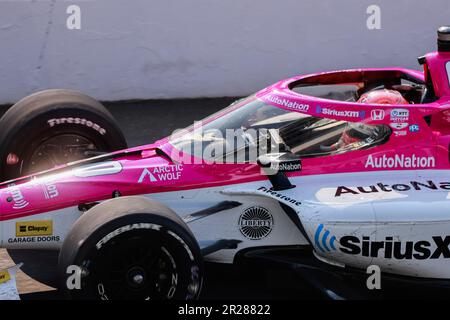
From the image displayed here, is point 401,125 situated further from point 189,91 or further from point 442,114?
point 189,91

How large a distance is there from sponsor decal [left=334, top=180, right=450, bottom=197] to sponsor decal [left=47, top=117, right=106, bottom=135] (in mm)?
2108

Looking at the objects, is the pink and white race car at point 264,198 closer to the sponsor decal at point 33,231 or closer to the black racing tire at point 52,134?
the sponsor decal at point 33,231

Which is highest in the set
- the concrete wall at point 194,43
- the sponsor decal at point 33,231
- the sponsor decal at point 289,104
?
the concrete wall at point 194,43

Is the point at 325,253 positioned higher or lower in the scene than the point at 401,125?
lower

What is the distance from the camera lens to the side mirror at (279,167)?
5.21 m

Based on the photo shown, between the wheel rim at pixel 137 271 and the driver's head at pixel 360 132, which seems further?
the driver's head at pixel 360 132

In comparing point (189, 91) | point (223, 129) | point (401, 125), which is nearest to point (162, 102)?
point (189, 91)

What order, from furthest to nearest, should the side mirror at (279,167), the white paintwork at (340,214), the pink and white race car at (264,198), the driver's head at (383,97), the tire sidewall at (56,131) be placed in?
1. the tire sidewall at (56,131)
2. the driver's head at (383,97)
3. the side mirror at (279,167)
4. the white paintwork at (340,214)
5. the pink and white race car at (264,198)

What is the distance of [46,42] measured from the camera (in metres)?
9.43

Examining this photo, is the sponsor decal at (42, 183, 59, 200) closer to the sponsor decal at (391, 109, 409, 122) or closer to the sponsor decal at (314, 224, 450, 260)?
the sponsor decal at (314, 224, 450, 260)

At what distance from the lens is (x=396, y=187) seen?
526 cm

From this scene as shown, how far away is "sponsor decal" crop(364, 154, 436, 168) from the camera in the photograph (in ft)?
17.6

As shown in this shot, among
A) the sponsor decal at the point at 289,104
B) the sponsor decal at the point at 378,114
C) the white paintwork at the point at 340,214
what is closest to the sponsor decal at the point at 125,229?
the white paintwork at the point at 340,214
